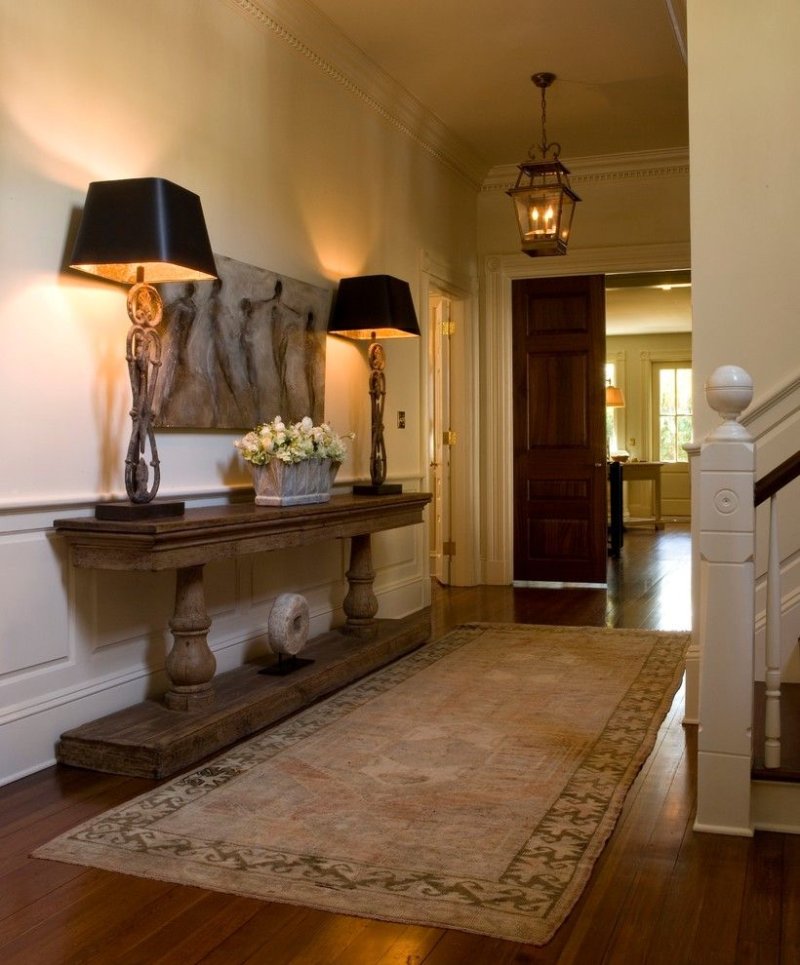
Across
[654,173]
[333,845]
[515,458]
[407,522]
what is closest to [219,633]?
[407,522]

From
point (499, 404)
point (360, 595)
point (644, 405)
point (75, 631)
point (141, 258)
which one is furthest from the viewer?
point (644, 405)

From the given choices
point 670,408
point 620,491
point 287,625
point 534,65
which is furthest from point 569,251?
point 670,408

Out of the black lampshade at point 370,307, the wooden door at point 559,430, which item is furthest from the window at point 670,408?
the black lampshade at point 370,307

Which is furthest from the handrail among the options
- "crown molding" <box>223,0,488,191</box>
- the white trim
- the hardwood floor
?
"crown molding" <box>223,0,488,191</box>

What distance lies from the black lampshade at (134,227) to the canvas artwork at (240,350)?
0.57 meters

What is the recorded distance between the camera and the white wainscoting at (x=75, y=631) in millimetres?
3035

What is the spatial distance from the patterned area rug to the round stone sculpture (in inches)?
10.6

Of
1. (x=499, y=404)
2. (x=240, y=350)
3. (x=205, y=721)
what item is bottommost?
(x=205, y=721)

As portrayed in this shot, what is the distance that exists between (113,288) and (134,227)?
1.44 ft

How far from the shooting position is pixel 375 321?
480 cm

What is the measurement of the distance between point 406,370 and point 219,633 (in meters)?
2.54

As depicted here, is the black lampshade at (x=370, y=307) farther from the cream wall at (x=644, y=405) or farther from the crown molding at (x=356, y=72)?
the cream wall at (x=644, y=405)

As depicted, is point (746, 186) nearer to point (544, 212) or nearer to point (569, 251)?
point (544, 212)

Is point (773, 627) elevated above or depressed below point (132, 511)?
below
